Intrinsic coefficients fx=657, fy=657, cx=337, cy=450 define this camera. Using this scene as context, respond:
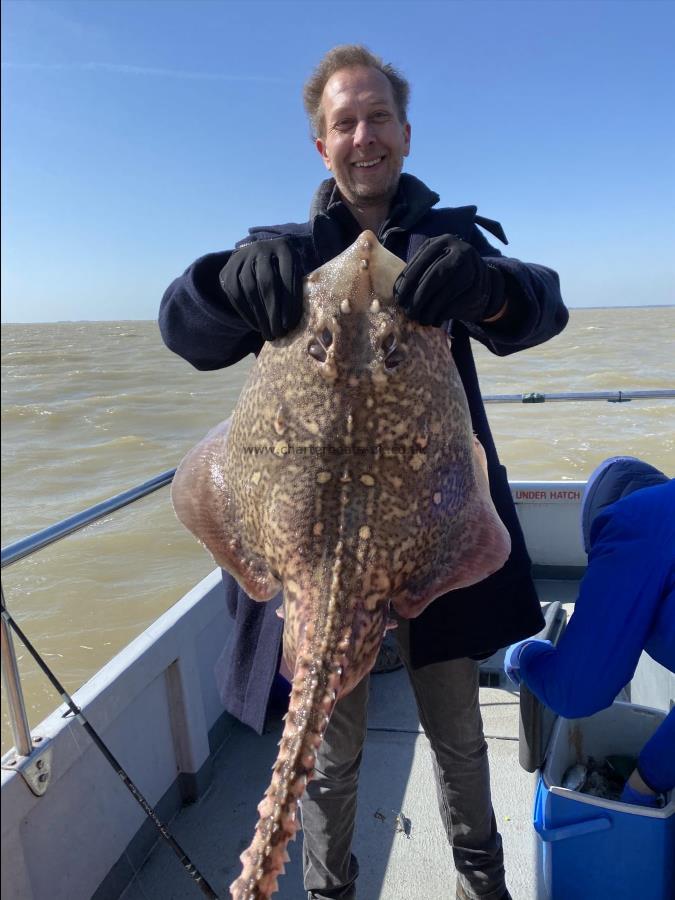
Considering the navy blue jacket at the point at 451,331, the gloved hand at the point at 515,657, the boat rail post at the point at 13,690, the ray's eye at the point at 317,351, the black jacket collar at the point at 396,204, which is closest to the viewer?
the boat rail post at the point at 13,690

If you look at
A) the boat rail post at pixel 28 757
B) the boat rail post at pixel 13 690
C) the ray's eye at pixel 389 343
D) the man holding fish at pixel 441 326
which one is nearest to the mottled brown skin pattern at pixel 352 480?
the ray's eye at pixel 389 343

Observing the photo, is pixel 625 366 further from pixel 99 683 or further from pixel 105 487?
pixel 99 683

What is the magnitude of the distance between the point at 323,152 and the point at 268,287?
0.82 metres

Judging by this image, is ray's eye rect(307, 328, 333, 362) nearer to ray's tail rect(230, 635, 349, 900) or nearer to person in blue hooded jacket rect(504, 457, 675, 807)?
ray's tail rect(230, 635, 349, 900)

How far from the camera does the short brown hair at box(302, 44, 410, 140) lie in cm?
221

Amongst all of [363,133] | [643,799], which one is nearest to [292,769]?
[643,799]

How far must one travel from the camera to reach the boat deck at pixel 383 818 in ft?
9.34

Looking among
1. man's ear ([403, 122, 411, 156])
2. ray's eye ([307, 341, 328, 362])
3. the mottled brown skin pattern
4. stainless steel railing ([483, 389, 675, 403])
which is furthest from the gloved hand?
Answer: stainless steel railing ([483, 389, 675, 403])

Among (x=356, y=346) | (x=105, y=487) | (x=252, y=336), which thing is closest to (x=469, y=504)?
(x=356, y=346)

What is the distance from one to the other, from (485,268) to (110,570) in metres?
10.3

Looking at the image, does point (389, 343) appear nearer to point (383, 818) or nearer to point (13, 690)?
point (13, 690)

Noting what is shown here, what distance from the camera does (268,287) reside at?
1.76 metres

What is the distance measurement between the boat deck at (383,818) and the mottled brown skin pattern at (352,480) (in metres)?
1.84

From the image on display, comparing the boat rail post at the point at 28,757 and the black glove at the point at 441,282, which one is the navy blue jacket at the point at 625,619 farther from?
the boat rail post at the point at 28,757
